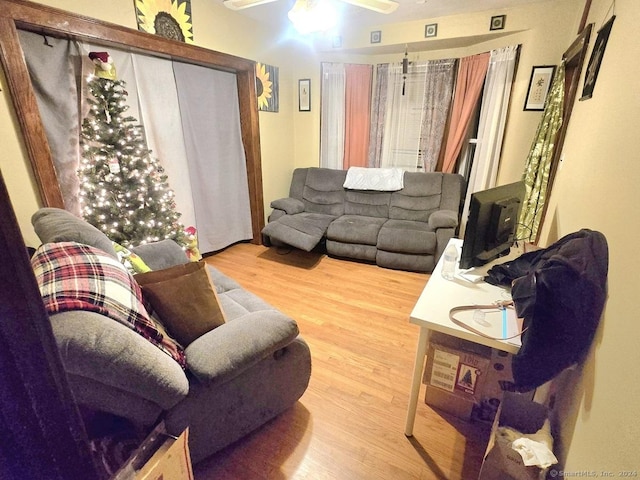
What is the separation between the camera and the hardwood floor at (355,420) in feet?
4.28

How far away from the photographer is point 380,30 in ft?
10.9

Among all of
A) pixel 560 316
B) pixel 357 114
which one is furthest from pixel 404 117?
pixel 560 316

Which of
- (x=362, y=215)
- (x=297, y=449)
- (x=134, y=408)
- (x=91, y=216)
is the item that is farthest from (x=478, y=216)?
(x=91, y=216)

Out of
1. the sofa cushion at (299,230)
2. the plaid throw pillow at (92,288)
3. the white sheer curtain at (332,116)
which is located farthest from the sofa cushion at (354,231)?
the plaid throw pillow at (92,288)

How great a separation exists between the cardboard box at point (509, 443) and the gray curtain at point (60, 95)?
2.84m

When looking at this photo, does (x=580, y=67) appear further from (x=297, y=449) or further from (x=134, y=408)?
(x=134, y=408)

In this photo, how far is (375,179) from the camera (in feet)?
12.2

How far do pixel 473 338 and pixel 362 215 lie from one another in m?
2.70

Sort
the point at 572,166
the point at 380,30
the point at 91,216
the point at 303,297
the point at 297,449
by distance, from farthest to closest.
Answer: the point at 380,30, the point at 303,297, the point at 91,216, the point at 572,166, the point at 297,449

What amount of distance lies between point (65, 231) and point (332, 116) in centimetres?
339

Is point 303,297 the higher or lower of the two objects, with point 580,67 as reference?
lower

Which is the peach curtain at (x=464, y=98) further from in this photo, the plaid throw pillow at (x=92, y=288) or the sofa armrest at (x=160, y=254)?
the plaid throw pillow at (x=92, y=288)

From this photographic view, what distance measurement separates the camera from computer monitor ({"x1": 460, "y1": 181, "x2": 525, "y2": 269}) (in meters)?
1.51

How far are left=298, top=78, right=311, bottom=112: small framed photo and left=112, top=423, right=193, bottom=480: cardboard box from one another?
3.90 meters
